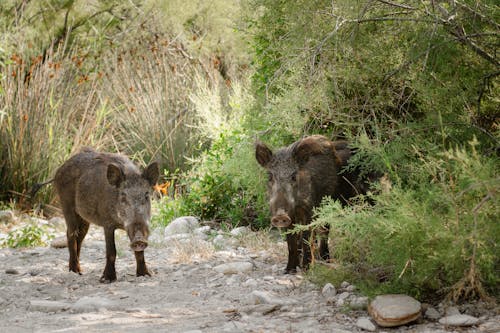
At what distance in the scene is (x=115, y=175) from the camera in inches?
205

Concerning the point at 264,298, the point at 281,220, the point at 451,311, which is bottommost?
the point at 264,298

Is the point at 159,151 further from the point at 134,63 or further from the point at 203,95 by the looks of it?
the point at 134,63

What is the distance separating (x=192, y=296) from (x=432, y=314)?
1.65m

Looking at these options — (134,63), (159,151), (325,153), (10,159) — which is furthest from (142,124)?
(325,153)

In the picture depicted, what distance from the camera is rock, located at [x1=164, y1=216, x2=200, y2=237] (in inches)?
281

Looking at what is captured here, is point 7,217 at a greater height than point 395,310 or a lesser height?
lesser

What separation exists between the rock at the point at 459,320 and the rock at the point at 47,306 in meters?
2.29

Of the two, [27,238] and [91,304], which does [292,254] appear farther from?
[27,238]

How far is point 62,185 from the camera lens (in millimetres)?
5691

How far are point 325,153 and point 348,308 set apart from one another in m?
1.53

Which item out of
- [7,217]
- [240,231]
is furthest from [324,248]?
[7,217]

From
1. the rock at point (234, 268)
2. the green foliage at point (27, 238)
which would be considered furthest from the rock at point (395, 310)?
the green foliage at point (27, 238)

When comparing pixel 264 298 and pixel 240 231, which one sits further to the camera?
pixel 240 231

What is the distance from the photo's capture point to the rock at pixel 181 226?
7.14 m
